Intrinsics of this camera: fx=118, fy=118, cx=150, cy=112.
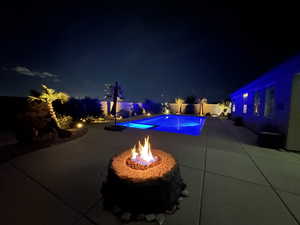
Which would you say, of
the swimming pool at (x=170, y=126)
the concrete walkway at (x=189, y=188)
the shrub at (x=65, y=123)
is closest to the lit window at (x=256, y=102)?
the swimming pool at (x=170, y=126)

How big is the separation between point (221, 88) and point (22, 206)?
24208 mm

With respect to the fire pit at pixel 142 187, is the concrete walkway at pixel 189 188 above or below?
below

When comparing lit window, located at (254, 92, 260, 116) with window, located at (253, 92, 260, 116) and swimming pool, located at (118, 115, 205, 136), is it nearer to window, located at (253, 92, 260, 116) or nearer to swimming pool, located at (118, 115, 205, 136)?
window, located at (253, 92, 260, 116)

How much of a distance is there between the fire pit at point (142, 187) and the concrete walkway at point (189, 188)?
160 mm

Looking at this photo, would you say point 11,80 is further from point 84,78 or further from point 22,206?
point 22,206

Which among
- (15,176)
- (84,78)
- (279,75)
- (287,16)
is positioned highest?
(287,16)

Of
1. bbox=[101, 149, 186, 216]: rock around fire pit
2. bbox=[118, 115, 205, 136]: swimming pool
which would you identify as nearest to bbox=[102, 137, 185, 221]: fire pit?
bbox=[101, 149, 186, 216]: rock around fire pit

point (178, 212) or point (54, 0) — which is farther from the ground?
point (54, 0)

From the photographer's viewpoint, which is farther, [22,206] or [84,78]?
[84,78]

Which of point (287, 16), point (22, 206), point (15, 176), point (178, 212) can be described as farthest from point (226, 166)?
point (287, 16)

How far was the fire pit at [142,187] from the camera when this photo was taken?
1362 mm

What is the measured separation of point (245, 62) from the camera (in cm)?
1446

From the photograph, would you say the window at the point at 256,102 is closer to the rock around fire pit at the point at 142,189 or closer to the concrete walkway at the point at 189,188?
the concrete walkway at the point at 189,188

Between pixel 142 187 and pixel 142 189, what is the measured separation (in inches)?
1.0
